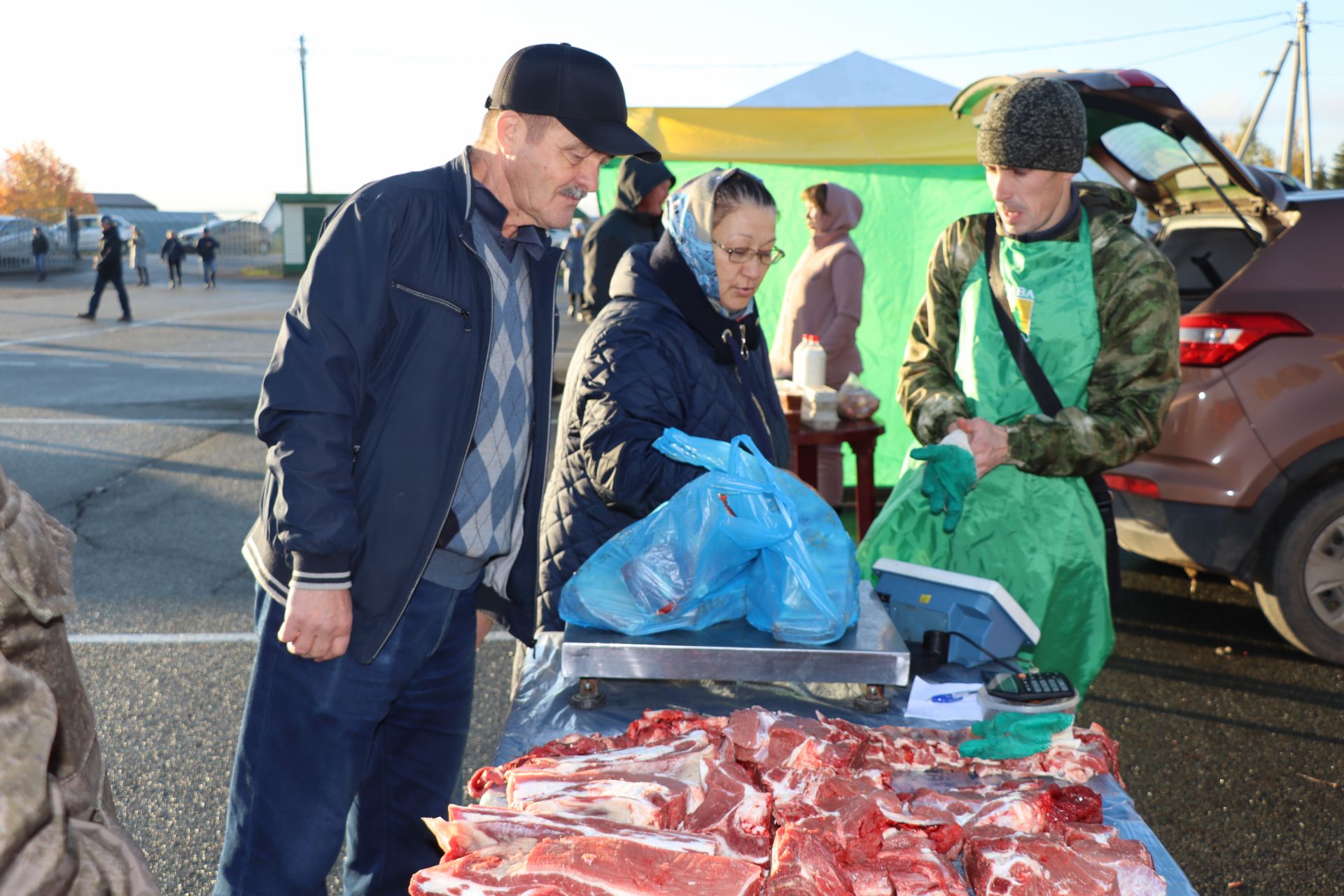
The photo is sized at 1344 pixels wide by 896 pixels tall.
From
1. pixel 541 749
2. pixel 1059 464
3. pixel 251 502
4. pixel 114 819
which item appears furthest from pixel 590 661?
pixel 251 502

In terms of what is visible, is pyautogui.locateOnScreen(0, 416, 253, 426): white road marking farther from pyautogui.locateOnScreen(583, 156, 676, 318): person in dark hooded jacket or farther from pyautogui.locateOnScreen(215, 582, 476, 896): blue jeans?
pyautogui.locateOnScreen(215, 582, 476, 896): blue jeans

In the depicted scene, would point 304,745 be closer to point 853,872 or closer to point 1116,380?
point 853,872

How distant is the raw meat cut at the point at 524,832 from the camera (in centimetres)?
165

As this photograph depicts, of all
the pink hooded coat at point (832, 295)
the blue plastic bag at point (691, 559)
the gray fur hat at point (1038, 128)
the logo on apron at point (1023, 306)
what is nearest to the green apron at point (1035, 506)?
the logo on apron at point (1023, 306)

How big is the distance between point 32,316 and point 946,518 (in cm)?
2237

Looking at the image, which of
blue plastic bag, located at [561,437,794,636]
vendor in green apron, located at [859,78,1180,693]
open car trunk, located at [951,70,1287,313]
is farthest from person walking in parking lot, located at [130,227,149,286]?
blue plastic bag, located at [561,437,794,636]

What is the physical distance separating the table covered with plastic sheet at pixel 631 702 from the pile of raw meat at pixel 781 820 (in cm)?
17

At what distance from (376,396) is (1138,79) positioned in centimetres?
290

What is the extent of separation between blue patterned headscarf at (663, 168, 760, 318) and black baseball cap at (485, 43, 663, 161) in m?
0.63

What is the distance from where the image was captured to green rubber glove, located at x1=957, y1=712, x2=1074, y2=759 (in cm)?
209

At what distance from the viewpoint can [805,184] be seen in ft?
26.2

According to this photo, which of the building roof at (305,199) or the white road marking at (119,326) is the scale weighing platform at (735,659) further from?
the building roof at (305,199)

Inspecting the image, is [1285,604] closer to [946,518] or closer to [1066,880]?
[946,518]

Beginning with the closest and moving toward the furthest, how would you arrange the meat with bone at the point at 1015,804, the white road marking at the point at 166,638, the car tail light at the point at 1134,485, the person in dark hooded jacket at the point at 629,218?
1. the meat with bone at the point at 1015,804
2. the car tail light at the point at 1134,485
3. the white road marking at the point at 166,638
4. the person in dark hooded jacket at the point at 629,218
